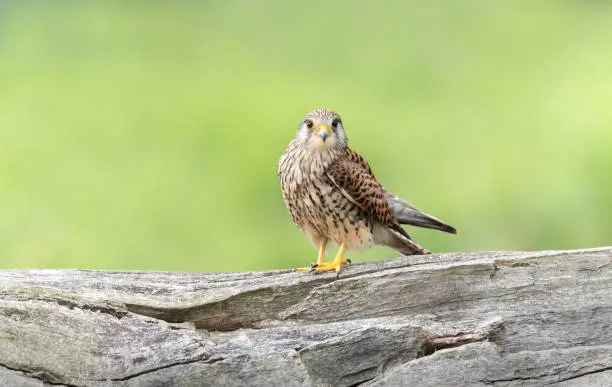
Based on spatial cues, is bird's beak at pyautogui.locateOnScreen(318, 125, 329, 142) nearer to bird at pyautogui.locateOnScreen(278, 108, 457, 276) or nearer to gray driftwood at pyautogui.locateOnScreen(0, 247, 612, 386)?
bird at pyautogui.locateOnScreen(278, 108, 457, 276)

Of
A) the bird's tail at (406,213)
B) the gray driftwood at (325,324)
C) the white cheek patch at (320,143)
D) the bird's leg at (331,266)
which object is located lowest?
the gray driftwood at (325,324)

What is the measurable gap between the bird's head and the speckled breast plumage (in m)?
0.04

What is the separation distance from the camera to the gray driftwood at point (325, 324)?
141 inches

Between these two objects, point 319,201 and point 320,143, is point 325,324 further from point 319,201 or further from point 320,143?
point 320,143

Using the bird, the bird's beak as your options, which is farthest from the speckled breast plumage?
the bird's beak

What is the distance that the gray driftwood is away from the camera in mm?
3580

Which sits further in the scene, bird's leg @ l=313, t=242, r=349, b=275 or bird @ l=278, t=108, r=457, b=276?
bird @ l=278, t=108, r=457, b=276

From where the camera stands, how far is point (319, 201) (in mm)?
4230

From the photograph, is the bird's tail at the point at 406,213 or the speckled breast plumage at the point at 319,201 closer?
the speckled breast plumage at the point at 319,201

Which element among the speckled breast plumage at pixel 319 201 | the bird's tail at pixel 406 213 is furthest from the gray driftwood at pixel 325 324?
the bird's tail at pixel 406 213

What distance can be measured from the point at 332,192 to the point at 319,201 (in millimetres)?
80

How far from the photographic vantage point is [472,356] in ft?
12.0

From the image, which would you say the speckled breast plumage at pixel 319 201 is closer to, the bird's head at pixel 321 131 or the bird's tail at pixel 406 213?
the bird's head at pixel 321 131

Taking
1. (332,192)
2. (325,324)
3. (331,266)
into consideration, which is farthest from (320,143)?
(325,324)
